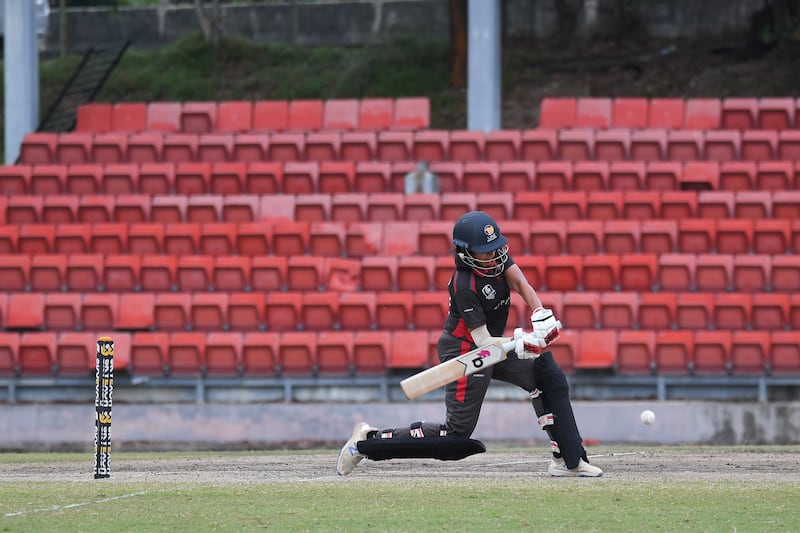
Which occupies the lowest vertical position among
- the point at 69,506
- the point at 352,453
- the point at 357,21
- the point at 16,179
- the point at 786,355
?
the point at 69,506

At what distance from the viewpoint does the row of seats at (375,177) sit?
20.7 meters

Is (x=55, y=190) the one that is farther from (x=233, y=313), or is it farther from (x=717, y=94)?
(x=717, y=94)

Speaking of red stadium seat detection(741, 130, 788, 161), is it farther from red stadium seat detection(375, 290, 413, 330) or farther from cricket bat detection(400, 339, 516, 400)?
cricket bat detection(400, 339, 516, 400)

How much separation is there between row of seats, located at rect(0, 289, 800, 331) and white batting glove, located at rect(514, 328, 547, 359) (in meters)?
8.65

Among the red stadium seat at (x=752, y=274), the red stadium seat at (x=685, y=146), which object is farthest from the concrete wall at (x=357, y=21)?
the red stadium seat at (x=752, y=274)

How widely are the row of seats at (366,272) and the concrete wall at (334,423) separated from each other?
9.02 feet

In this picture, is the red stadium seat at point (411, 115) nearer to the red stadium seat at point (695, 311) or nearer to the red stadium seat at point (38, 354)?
the red stadium seat at point (695, 311)

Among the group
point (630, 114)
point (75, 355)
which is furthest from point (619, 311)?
point (75, 355)

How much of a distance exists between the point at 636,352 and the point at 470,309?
28.4 feet

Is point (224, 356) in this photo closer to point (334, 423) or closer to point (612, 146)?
point (334, 423)

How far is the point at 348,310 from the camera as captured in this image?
1811 cm

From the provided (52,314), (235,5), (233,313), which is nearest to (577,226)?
(233,313)

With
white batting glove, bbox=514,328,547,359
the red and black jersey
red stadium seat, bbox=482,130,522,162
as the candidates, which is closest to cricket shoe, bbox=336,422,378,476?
the red and black jersey

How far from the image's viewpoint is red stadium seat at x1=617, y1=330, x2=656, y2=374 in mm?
16953
